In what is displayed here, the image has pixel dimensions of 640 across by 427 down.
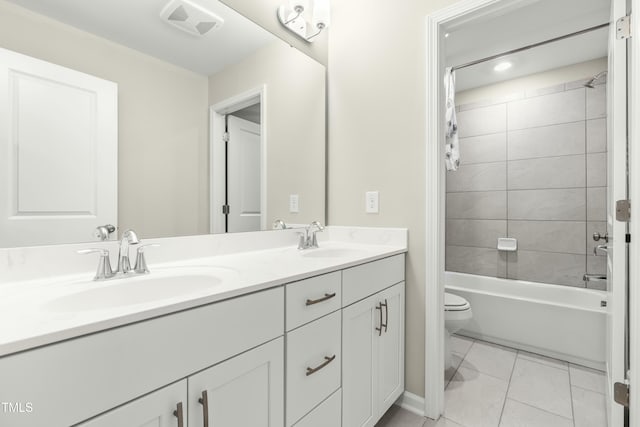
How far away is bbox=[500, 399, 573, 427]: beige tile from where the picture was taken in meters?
1.44

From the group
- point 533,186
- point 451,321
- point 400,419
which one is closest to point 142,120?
point 400,419

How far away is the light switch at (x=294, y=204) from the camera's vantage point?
174cm

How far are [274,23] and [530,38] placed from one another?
1817 mm

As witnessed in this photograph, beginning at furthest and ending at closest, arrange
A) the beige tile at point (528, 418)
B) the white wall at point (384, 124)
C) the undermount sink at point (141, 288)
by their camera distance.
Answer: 1. the white wall at point (384, 124)
2. the beige tile at point (528, 418)
3. the undermount sink at point (141, 288)

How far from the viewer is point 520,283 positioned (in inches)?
97.7

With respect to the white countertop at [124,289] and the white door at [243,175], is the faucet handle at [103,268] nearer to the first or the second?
the white countertop at [124,289]

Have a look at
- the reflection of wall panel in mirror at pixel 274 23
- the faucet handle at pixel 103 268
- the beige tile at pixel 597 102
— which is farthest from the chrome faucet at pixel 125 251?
the beige tile at pixel 597 102

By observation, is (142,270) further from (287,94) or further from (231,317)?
(287,94)

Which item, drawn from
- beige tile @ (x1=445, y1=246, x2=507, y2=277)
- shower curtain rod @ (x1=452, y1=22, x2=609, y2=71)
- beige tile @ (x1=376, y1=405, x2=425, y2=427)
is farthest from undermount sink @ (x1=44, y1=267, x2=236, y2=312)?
beige tile @ (x1=445, y1=246, x2=507, y2=277)

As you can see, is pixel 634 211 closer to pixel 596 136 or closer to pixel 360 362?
pixel 360 362

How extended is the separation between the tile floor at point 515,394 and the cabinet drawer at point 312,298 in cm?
84

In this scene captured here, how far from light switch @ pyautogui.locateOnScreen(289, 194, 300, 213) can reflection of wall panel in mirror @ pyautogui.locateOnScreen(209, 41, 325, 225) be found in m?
0.02

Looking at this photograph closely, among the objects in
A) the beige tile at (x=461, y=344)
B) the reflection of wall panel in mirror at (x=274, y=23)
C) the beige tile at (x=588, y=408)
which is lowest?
the beige tile at (x=461, y=344)

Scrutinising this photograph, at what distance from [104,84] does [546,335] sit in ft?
9.36
